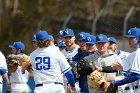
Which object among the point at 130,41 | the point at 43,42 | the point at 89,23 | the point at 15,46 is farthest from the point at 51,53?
the point at 89,23

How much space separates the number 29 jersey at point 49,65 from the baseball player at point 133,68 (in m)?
1.53

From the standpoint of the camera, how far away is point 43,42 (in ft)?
42.8

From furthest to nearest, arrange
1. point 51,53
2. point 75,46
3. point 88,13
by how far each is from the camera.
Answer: point 88,13
point 75,46
point 51,53

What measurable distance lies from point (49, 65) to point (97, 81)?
101 centimetres

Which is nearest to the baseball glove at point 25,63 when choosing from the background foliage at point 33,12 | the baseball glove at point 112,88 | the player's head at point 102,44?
the player's head at point 102,44

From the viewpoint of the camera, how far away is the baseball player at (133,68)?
452 inches

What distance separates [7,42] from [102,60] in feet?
91.0

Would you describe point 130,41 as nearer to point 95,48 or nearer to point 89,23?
point 95,48

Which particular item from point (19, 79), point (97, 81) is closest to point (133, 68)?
point (97, 81)

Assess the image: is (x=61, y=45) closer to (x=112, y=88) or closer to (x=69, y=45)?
(x=69, y=45)

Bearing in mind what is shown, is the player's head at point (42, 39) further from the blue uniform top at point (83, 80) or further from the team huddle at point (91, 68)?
the blue uniform top at point (83, 80)

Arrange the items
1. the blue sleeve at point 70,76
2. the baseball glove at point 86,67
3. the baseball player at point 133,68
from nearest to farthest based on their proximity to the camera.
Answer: the baseball player at point 133,68
the baseball glove at point 86,67
the blue sleeve at point 70,76

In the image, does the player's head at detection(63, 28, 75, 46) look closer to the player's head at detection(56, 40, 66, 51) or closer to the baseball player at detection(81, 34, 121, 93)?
the player's head at detection(56, 40, 66, 51)

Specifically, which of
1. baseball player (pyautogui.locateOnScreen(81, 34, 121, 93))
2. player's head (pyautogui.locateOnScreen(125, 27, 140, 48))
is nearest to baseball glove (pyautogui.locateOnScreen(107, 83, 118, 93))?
player's head (pyautogui.locateOnScreen(125, 27, 140, 48))
